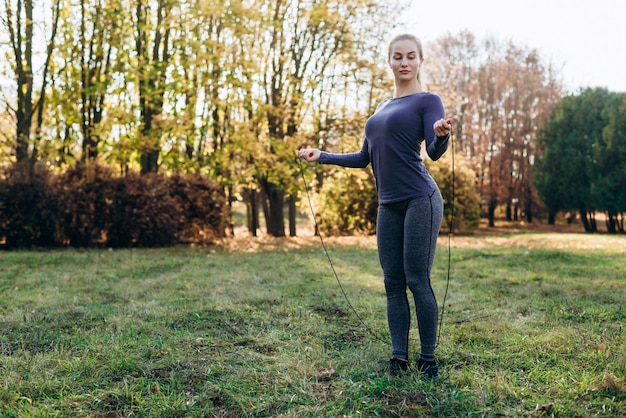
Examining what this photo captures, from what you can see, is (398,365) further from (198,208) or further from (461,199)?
(461,199)

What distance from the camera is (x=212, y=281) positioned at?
Result: 6.27 metres

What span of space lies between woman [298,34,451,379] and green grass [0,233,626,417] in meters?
0.35

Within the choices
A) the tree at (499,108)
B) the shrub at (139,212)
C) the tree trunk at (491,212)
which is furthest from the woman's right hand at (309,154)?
the tree trunk at (491,212)

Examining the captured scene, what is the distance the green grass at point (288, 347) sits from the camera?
100 inches

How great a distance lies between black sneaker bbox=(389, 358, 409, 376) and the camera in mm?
2949

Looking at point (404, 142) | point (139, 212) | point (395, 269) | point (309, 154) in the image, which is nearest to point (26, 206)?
point (139, 212)

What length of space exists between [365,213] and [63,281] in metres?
11.0

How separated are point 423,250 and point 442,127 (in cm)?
71

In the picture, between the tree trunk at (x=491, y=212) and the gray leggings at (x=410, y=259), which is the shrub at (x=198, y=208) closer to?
the gray leggings at (x=410, y=259)

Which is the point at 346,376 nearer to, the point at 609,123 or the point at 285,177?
the point at 285,177

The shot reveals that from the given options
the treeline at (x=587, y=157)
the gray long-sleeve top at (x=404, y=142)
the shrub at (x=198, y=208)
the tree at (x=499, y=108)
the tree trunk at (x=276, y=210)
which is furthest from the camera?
the tree at (x=499, y=108)

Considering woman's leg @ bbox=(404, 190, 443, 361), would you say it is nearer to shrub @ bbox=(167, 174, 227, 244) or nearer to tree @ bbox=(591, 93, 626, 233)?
shrub @ bbox=(167, 174, 227, 244)

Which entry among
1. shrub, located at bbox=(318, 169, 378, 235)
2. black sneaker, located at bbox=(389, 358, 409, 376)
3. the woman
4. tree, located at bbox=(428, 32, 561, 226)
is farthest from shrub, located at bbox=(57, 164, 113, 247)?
tree, located at bbox=(428, 32, 561, 226)

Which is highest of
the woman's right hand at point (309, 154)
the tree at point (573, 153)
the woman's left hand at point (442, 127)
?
the tree at point (573, 153)
